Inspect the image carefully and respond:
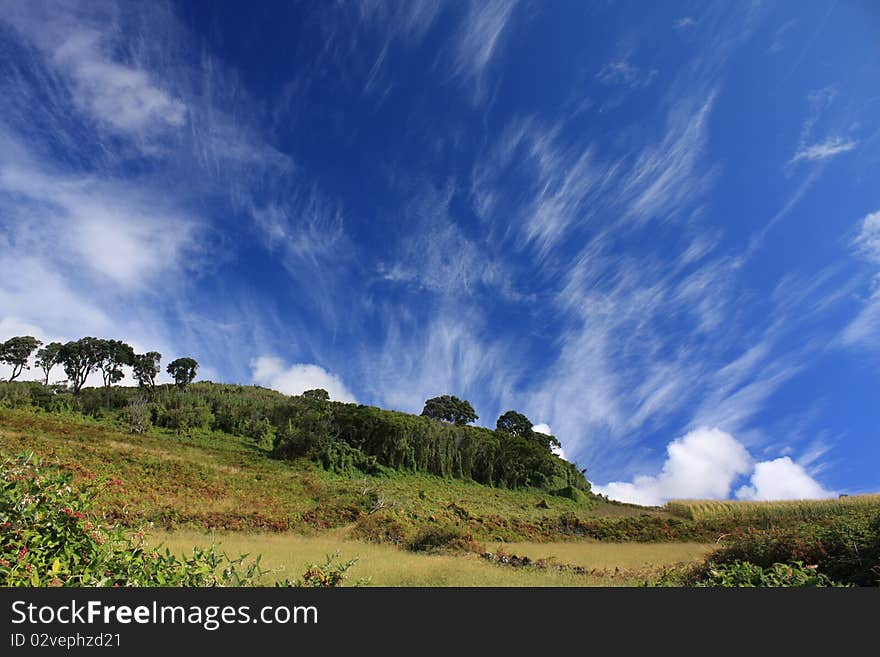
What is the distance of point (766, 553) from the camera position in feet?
43.2

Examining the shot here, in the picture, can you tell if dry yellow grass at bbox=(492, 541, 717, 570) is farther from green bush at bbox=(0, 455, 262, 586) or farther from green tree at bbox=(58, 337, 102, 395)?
green tree at bbox=(58, 337, 102, 395)

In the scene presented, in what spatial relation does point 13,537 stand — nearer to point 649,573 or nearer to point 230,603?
point 230,603

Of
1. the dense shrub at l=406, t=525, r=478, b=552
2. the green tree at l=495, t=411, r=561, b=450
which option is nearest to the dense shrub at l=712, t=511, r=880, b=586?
the dense shrub at l=406, t=525, r=478, b=552

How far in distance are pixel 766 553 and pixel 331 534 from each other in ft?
59.9

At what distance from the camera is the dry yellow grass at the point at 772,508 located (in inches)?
1244

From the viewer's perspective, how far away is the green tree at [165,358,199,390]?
78.1m

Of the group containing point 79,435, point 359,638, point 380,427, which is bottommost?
point 359,638

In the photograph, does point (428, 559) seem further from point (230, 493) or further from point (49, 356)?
point (49, 356)

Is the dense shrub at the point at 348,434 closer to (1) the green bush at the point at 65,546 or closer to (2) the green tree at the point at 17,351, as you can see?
(2) the green tree at the point at 17,351

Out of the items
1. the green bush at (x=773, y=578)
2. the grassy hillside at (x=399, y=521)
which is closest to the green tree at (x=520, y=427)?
the grassy hillside at (x=399, y=521)

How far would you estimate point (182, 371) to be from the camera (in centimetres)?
7819

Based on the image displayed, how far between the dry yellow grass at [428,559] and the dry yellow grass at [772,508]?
11142mm

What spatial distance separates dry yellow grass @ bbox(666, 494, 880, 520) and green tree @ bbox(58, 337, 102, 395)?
82.6m

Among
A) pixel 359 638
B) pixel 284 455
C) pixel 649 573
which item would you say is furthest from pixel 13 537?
pixel 284 455
